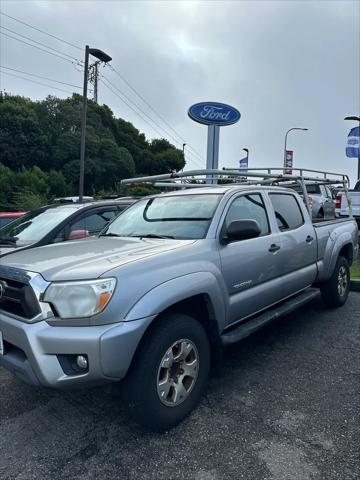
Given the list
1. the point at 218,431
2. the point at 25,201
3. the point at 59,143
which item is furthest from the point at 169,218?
the point at 59,143

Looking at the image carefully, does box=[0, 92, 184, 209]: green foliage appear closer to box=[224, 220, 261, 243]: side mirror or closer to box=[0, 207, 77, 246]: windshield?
box=[0, 207, 77, 246]: windshield

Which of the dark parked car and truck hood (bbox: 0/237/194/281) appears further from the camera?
the dark parked car

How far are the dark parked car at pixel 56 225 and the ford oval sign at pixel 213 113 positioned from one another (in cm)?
694

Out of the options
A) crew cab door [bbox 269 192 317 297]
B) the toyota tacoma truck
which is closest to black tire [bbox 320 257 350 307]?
crew cab door [bbox 269 192 317 297]

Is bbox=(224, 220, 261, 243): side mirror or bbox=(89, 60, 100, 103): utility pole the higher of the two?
bbox=(89, 60, 100, 103): utility pole

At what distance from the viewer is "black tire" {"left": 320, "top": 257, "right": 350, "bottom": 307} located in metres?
5.34

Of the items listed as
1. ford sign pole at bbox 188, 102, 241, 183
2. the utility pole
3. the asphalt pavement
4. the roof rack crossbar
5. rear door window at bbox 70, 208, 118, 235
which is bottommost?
the asphalt pavement

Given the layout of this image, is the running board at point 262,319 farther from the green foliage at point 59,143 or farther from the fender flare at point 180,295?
the green foliage at point 59,143

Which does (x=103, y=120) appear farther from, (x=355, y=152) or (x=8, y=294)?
(x=8, y=294)

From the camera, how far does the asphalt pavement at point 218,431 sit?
7.73ft

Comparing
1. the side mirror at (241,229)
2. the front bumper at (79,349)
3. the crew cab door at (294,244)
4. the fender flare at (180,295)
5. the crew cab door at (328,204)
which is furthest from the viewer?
the crew cab door at (328,204)

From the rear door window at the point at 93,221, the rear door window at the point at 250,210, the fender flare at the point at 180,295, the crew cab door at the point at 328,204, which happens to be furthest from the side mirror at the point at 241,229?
the crew cab door at the point at 328,204

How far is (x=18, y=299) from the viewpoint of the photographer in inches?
103

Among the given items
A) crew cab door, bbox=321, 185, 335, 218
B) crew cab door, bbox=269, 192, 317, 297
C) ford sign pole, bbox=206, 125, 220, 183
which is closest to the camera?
crew cab door, bbox=269, 192, 317, 297
